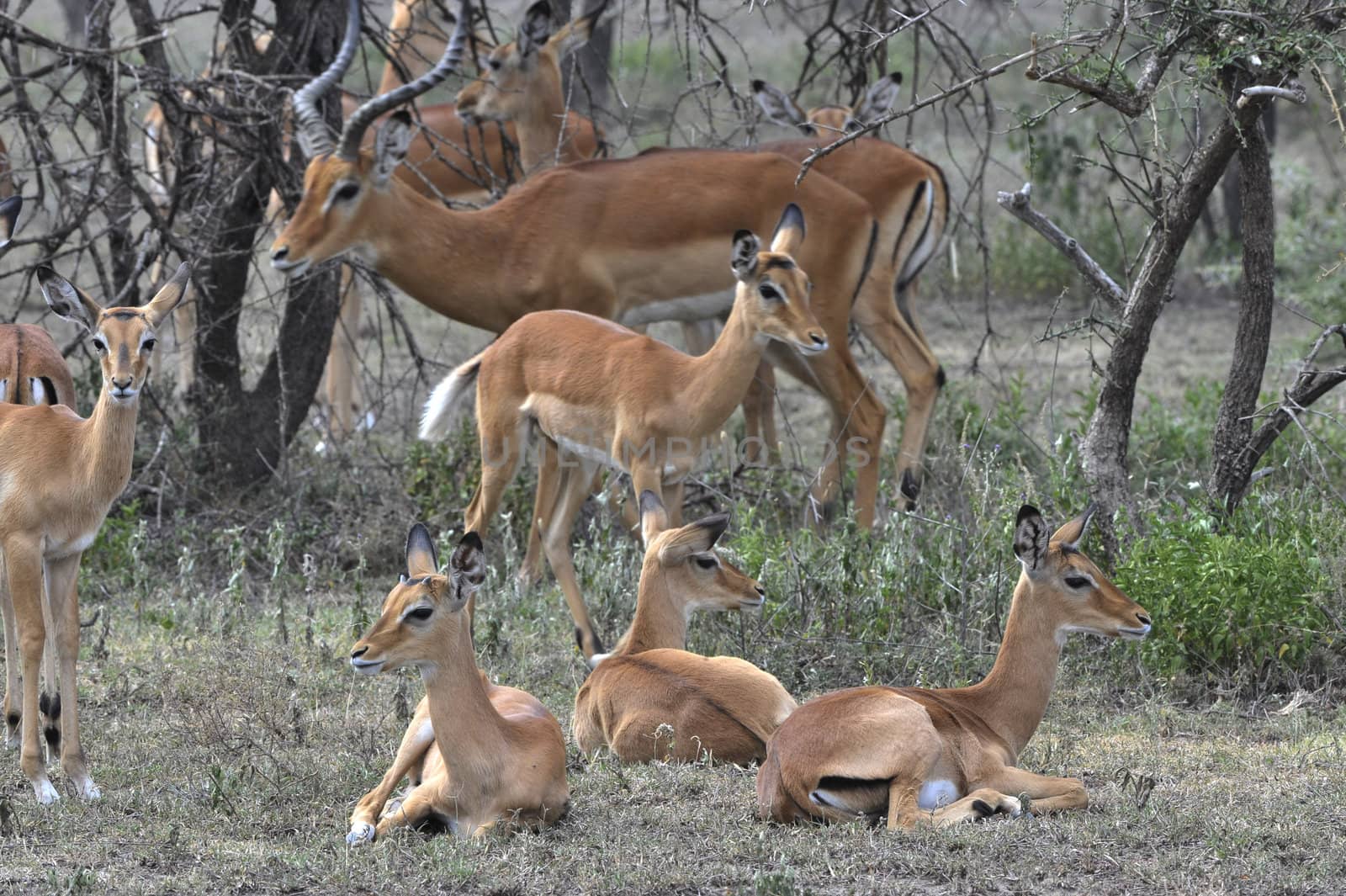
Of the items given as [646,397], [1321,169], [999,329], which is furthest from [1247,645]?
[1321,169]

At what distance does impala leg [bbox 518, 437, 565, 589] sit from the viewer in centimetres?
659

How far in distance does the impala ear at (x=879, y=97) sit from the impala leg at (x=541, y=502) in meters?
2.81

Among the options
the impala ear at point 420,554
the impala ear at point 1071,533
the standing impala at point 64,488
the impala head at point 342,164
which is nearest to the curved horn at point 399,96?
the impala head at point 342,164

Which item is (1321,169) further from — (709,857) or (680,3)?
(709,857)

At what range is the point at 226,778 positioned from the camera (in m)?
4.34

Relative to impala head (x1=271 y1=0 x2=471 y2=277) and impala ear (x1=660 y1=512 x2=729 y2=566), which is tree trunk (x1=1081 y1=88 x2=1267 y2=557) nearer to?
impala ear (x1=660 y1=512 x2=729 y2=566)

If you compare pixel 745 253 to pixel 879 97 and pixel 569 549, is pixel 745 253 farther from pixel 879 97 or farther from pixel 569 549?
pixel 879 97

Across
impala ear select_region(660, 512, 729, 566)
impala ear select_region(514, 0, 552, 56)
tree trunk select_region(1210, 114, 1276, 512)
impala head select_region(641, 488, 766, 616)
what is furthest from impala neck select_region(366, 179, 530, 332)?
tree trunk select_region(1210, 114, 1276, 512)

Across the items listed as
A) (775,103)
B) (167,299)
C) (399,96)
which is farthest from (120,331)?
(775,103)

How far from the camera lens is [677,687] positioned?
4562 mm

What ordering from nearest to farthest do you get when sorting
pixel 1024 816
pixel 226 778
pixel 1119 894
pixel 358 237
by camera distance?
pixel 1119 894, pixel 1024 816, pixel 226 778, pixel 358 237

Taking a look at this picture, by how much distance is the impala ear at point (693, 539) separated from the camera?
483cm

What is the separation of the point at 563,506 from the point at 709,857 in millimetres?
2749

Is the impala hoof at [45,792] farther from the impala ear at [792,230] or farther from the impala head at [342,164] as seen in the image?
the impala ear at [792,230]
